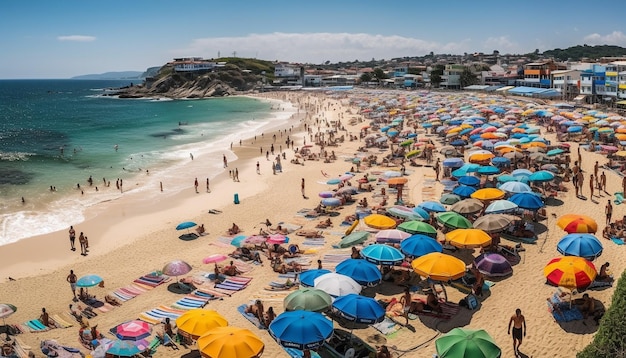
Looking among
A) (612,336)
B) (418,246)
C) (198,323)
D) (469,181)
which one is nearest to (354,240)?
(418,246)

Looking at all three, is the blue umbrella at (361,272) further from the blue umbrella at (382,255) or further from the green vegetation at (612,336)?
the green vegetation at (612,336)

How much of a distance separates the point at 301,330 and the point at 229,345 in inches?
51.9

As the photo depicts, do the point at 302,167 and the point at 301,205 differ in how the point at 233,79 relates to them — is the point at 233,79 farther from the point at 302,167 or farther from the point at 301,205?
the point at 301,205

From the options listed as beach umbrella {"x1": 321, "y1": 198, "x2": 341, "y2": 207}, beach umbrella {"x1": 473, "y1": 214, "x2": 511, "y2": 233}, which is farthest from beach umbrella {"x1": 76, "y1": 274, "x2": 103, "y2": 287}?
beach umbrella {"x1": 473, "y1": 214, "x2": 511, "y2": 233}

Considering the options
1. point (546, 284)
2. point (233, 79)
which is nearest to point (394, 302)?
point (546, 284)

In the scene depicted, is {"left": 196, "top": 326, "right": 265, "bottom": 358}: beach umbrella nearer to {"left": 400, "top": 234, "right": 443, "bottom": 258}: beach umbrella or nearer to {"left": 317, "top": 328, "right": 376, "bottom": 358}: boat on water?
{"left": 317, "top": 328, "right": 376, "bottom": 358}: boat on water

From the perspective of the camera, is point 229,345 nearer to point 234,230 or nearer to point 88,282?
point 88,282

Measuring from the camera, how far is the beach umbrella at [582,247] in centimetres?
1149

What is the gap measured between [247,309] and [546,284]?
763 cm

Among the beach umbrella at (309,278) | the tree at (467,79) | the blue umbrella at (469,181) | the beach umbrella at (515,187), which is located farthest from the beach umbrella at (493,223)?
the tree at (467,79)

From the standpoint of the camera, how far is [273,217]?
65.1ft

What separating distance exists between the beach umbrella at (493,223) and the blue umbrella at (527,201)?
2.00m

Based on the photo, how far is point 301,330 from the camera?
855 cm

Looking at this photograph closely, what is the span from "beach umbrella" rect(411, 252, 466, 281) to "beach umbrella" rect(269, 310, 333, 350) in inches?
123
